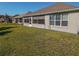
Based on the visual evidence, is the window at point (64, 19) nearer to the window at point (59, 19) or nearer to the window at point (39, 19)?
the window at point (59, 19)

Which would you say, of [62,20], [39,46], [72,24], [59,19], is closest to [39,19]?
[59,19]

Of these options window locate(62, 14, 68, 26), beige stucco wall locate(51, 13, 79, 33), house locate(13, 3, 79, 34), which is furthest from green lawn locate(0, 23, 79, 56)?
window locate(62, 14, 68, 26)

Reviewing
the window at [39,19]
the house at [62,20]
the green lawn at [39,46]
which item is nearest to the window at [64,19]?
the house at [62,20]

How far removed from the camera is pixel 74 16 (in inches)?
651

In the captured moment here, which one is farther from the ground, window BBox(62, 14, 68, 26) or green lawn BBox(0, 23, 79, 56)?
window BBox(62, 14, 68, 26)

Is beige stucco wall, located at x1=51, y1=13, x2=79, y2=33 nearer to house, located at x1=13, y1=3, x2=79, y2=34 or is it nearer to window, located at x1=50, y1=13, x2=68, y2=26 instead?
house, located at x1=13, y1=3, x2=79, y2=34

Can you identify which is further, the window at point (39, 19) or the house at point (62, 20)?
the window at point (39, 19)

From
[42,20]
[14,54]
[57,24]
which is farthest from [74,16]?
[14,54]

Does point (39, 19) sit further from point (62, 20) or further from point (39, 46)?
point (39, 46)

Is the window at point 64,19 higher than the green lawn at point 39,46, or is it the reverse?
the window at point 64,19

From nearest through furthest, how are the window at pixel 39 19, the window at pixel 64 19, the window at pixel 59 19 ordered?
the window at pixel 64 19
the window at pixel 59 19
the window at pixel 39 19

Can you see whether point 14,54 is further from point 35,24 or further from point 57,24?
point 35,24

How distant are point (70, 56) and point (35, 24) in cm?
2020

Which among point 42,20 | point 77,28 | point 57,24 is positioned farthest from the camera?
point 42,20
